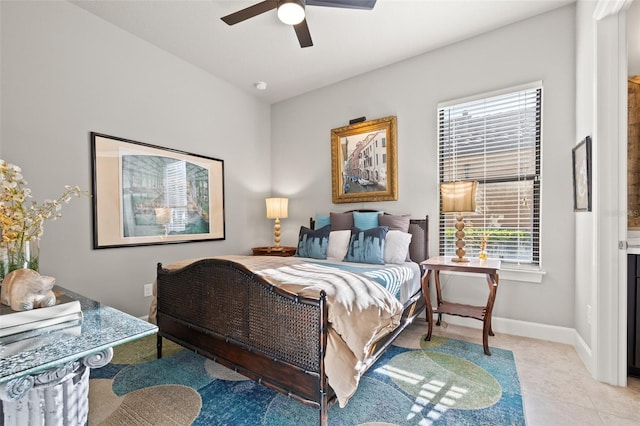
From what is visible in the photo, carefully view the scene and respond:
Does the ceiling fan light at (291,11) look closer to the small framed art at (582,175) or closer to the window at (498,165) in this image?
the window at (498,165)

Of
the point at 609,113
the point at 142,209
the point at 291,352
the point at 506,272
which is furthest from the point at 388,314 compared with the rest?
the point at 142,209

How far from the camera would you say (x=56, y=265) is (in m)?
2.44

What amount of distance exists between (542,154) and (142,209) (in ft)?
13.0

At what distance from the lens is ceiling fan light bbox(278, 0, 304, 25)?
6.63 ft

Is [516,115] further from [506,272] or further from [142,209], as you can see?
[142,209]

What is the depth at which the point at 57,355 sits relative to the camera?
0.95m

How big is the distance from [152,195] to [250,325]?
2132 mm

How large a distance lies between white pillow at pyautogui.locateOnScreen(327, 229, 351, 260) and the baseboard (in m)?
1.47

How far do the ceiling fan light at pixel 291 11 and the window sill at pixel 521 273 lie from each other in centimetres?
286

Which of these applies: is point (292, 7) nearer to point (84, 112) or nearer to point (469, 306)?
point (84, 112)

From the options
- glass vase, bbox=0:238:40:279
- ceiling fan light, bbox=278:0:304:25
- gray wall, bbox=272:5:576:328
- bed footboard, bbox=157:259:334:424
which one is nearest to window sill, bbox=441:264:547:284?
gray wall, bbox=272:5:576:328

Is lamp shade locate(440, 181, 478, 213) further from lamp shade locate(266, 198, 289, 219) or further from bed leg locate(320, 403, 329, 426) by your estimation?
lamp shade locate(266, 198, 289, 219)

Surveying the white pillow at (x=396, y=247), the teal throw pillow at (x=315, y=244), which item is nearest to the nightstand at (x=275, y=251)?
the teal throw pillow at (x=315, y=244)

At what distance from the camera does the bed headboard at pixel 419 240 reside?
3213 millimetres
